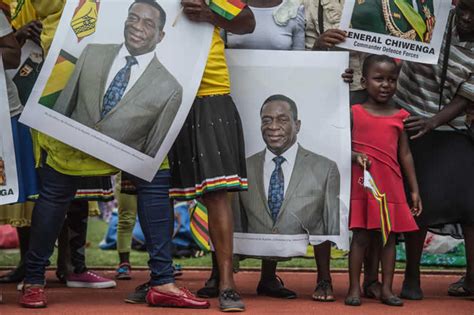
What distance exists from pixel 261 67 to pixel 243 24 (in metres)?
0.39

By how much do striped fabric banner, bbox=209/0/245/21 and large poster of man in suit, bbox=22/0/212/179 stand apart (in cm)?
24

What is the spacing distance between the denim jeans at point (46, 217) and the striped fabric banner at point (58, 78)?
405 mm

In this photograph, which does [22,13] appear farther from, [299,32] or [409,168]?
[409,168]

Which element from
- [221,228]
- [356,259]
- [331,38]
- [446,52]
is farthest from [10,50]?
[446,52]

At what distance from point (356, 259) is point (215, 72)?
53.9 inches

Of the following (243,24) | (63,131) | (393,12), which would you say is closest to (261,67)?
(243,24)

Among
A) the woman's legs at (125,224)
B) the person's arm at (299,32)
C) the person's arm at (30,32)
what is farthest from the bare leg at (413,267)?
the person's arm at (30,32)

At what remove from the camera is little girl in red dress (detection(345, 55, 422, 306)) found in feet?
21.5

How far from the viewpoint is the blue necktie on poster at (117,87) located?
6.14 m

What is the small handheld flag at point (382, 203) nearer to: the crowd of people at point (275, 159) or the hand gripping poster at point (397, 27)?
the crowd of people at point (275, 159)

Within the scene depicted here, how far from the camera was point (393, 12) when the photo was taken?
6.57 metres

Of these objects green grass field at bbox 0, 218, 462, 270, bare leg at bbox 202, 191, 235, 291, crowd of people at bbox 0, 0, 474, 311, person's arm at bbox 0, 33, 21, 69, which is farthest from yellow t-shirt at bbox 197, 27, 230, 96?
green grass field at bbox 0, 218, 462, 270

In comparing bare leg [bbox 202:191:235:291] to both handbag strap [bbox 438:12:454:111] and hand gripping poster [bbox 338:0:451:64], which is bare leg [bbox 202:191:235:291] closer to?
hand gripping poster [bbox 338:0:451:64]

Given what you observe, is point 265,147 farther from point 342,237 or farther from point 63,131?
point 63,131
